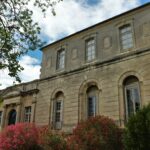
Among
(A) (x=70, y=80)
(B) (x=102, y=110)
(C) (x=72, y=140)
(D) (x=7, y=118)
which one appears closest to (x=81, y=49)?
(A) (x=70, y=80)

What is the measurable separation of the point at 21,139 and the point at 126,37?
1003 centimetres

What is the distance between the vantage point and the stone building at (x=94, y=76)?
15.2 meters

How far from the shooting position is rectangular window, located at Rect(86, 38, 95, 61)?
18.3m

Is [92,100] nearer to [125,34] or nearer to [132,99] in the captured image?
[132,99]

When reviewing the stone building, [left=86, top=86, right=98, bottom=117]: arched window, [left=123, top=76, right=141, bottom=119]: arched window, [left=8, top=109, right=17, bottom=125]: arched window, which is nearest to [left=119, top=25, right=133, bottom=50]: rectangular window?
the stone building

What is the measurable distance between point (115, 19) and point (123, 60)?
12.1ft

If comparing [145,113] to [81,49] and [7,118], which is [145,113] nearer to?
[81,49]

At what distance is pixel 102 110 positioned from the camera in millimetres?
15812

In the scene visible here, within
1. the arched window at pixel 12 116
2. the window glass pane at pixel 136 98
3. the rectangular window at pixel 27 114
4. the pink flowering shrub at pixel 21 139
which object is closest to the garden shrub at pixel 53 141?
the pink flowering shrub at pixel 21 139

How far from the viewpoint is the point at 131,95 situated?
15.2m

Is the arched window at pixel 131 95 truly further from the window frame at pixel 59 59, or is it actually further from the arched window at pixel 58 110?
the window frame at pixel 59 59

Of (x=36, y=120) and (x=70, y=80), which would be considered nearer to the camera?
(x=70, y=80)

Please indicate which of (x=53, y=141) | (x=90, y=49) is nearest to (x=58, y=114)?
(x=90, y=49)

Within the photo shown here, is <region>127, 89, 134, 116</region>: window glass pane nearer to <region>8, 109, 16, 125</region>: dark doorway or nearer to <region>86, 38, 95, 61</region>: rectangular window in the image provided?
<region>86, 38, 95, 61</region>: rectangular window
